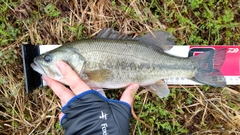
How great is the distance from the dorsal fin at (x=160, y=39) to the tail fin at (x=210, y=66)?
38 centimetres

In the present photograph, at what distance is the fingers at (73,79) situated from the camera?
2.84m

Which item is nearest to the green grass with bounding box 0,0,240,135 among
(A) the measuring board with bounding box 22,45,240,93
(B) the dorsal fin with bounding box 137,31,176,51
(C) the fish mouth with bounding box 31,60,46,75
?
(A) the measuring board with bounding box 22,45,240,93

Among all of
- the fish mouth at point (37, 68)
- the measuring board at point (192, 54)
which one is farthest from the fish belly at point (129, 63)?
the fish mouth at point (37, 68)

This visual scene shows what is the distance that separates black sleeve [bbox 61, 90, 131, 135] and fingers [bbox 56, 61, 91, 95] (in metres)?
0.07

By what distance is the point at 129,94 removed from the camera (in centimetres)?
313

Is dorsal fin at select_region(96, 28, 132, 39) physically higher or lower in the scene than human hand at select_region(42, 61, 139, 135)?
higher

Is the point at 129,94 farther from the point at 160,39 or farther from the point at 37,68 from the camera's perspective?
the point at 37,68

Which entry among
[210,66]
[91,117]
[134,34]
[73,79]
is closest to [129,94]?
[91,117]

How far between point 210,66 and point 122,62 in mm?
1075

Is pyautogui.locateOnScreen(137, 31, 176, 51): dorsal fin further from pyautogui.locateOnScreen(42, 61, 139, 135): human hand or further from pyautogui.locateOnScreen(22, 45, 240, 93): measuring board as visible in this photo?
pyautogui.locateOnScreen(42, 61, 139, 135): human hand

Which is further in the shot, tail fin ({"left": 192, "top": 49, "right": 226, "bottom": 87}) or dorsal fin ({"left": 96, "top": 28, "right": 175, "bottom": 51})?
dorsal fin ({"left": 96, "top": 28, "right": 175, "bottom": 51})

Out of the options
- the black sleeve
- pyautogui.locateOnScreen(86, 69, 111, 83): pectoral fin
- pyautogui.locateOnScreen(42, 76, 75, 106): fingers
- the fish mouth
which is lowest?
the black sleeve

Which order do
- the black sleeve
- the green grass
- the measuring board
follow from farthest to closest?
the green grass < the measuring board < the black sleeve

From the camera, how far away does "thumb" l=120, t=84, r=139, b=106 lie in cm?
309
